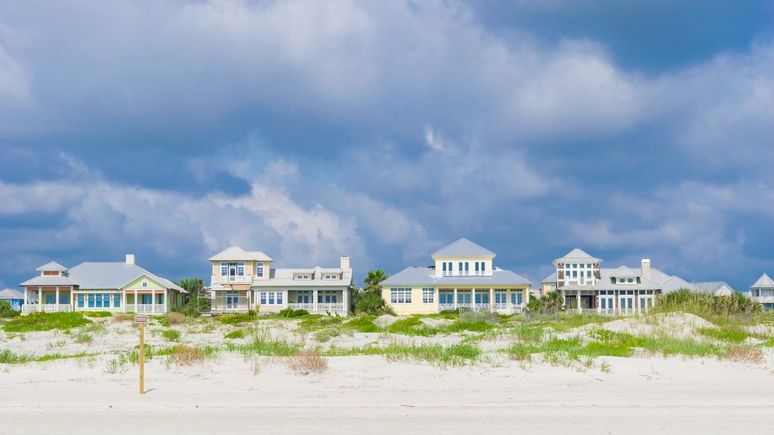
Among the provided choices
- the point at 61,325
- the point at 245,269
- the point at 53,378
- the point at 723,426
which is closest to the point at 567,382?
the point at 723,426

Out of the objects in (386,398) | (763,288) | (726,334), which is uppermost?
(763,288)

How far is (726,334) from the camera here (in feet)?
72.0

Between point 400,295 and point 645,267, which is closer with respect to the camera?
point 400,295

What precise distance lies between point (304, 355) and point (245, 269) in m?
53.6

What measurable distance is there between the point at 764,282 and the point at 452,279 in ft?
147

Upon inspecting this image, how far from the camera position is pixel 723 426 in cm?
1092

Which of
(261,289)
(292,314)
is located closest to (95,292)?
(261,289)

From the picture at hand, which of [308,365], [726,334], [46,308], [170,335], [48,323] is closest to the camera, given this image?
[308,365]

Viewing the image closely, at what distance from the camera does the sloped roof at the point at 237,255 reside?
68562 mm

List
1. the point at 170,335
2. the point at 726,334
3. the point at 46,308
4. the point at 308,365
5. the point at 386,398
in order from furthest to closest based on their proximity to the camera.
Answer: the point at 46,308 < the point at 170,335 < the point at 726,334 < the point at 308,365 < the point at 386,398

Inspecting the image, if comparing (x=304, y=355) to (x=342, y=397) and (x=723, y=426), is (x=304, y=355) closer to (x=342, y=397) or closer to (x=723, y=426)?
(x=342, y=397)

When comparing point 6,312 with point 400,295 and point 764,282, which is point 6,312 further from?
point 764,282

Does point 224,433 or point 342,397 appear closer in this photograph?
point 224,433

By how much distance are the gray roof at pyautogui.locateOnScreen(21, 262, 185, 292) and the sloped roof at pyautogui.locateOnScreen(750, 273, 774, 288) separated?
63778mm
